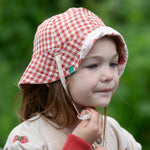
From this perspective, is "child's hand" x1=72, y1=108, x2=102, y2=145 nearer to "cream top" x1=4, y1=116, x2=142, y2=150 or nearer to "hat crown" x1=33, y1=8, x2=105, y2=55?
"cream top" x1=4, y1=116, x2=142, y2=150

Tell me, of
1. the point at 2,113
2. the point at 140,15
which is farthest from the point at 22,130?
the point at 140,15

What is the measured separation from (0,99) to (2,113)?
160 millimetres

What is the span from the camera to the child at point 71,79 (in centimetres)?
134

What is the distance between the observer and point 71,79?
4.55ft

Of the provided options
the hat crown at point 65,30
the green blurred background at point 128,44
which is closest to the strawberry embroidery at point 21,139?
the hat crown at point 65,30

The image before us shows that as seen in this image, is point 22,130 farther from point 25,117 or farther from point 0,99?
point 0,99

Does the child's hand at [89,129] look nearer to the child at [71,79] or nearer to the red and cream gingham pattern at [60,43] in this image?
the child at [71,79]

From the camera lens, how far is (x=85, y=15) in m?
1.43

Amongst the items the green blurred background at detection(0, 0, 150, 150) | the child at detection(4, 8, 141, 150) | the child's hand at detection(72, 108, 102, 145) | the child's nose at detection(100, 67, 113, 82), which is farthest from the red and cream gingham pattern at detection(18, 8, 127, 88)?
the green blurred background at detection(0, 0, 150, 150)

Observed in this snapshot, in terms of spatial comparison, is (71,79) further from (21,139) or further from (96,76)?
(21,139)

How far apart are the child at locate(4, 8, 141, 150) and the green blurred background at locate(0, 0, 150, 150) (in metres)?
1.44

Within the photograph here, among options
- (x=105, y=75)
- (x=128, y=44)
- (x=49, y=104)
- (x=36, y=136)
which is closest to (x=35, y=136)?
(x=36, y=136)

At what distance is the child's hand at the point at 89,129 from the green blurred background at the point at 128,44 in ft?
4.84

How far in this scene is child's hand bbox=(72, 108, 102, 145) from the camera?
1349 millimetres
